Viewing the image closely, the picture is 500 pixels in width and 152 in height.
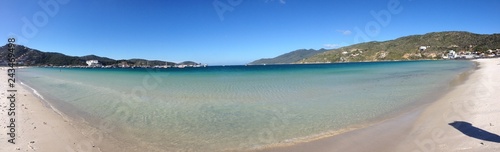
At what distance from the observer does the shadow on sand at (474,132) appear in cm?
586

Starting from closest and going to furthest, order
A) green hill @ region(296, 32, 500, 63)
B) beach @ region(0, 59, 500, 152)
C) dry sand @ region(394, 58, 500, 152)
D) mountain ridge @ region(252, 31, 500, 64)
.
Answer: dry sand @ region(394, 58, 500, 152) → beach @ region(0, 59, 500, 152) → mountain ridge @ region(252, 31, 500, 64) → green hill @ region(296, 32, 500, 63)

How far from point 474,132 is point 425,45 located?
151573 millimetres

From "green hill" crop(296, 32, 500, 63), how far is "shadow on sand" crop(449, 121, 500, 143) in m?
128

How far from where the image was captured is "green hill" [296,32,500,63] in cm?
11594

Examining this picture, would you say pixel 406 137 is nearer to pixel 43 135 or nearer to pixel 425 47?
pixel 43 135

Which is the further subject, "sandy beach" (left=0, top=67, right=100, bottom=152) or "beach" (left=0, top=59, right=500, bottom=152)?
"sandy beach" (left=0, top=67, right=100, bottom=152)

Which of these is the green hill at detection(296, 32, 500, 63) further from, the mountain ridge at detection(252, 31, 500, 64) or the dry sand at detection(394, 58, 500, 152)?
the dry sand at detection(394, 58, 500, 152)

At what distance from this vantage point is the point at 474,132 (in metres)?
6.38

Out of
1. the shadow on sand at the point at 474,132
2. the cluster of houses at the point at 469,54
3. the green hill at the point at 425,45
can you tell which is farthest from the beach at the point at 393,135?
the green hill at the point at 425,45

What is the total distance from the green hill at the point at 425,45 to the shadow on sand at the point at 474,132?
128m

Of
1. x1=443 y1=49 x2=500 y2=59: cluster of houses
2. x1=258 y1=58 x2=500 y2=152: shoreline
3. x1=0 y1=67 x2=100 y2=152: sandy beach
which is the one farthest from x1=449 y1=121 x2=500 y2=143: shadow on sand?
x1=443 y1=49 x2=500 y2=59: cluster of houses

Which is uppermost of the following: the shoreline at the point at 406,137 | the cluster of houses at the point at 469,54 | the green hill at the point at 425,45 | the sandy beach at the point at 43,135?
the green hill at the point at 425,45

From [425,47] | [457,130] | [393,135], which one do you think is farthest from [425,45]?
[393,135]

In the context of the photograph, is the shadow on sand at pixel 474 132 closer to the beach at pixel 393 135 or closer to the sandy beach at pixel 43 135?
the beach at pixel 393 135
